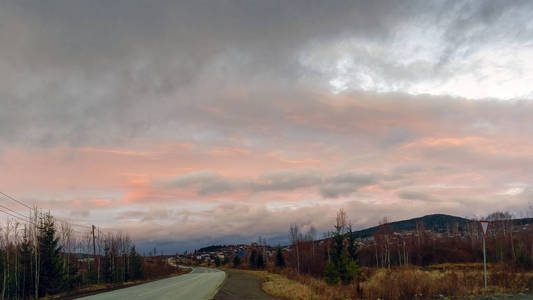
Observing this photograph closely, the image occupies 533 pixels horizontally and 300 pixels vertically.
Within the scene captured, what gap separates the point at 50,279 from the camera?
38.7m

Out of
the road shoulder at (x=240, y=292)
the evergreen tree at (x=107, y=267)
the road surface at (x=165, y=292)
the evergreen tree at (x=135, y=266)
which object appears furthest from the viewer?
the evergreen tree at (x=135, y=266)

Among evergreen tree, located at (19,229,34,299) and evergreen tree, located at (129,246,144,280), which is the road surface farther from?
evergreen tree, located at (129,246,144,280)

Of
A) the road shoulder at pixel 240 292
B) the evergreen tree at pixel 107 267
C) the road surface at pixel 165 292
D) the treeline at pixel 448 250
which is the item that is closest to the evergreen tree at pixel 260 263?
the treeline at pixel 448 250

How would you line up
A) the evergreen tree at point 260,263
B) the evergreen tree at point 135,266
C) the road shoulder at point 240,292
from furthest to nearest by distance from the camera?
the evergreen tree at point 260,263, the evergreen tree at point 135,266, the road shoulder at point 240,292

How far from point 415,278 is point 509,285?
20.0 ft

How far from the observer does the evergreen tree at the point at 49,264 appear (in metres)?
38.5

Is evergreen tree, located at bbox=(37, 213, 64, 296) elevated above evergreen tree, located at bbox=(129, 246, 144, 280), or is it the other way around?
evergreen tree, located at bbox=(37, 213, 64, 296)

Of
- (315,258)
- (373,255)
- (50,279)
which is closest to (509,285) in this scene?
(50,279)

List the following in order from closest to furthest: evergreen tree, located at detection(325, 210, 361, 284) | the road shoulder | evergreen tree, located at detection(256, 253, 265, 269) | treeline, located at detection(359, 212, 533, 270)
Answer: the road shoulder < evergreen tree, located at detection(325, 210, 361, 284) < treeline, located at detection(359, 212, 533, 270) < evergreen tree, located at detection(256, 253, 265, 269)

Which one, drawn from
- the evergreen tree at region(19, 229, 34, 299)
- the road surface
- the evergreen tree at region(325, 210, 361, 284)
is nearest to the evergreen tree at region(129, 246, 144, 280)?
the evergreen tree at region(19, 229, 34, 299)

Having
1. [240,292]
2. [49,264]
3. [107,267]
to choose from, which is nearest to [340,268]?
[240,292]

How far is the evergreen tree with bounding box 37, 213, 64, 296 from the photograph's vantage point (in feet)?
126

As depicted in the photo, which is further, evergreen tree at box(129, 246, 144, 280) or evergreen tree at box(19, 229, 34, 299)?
evergreen tree at box(129, 246, 144, 280)

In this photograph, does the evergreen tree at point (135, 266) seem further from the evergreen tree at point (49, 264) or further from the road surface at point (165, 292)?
the road surface at point (165, 292)
